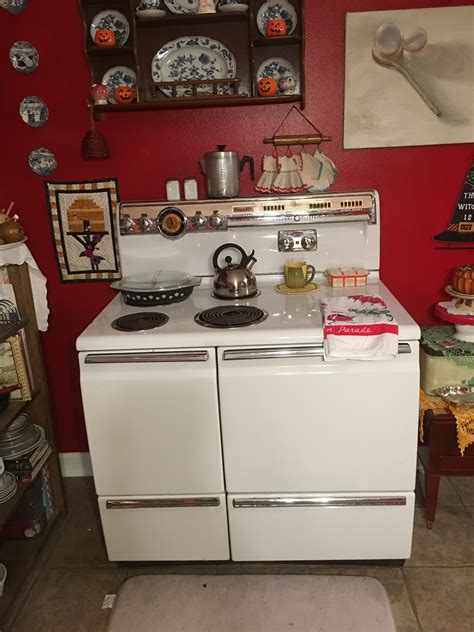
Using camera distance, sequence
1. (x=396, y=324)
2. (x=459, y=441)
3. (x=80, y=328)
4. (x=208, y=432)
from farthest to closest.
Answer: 1. (x=80, y=328)
2. (x=459, y=441)
3. (x=208, y=432)
4. (x=396, y=324)

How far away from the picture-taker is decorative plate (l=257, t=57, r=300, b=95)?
229 centimetres

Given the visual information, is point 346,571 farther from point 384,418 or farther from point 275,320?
point 275,320

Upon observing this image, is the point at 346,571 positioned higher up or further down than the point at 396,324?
further down

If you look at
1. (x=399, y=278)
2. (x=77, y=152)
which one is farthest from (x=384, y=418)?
(x=77, y=152)

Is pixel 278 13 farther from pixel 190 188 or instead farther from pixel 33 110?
pixel 33 110

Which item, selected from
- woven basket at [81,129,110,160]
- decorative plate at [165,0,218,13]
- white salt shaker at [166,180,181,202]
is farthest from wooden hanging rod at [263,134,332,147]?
woven basket at [81,129,110,160]

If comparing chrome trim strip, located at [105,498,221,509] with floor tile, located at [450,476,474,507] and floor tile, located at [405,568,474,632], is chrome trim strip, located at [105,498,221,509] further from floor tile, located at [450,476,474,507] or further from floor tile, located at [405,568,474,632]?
floor tile, located at [450,476,474,507]

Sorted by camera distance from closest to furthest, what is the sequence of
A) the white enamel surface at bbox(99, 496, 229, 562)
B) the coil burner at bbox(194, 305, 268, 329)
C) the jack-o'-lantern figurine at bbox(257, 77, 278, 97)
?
the coil burner at bbox(194, 305, 268, 329), the white enamel surface at bbox(99, 496, 229, 562), the jack-o'-lantern figurine at bbox(257, 77, 278, 97)

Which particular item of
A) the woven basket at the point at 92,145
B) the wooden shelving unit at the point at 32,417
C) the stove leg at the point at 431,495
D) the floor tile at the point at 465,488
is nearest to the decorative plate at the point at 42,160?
the woven basket at the point at 92,145

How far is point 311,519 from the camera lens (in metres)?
1.97

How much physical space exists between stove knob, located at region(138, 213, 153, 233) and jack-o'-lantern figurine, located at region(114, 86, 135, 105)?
1.47 ft

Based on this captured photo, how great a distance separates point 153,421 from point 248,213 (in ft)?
3.03

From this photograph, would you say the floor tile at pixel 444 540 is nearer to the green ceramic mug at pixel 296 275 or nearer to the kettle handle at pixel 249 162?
the green ceramic mug at pixel 296 275

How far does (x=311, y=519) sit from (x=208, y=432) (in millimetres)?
Answer: 487
